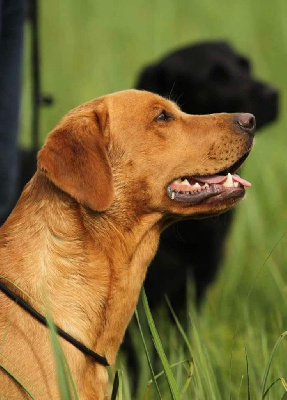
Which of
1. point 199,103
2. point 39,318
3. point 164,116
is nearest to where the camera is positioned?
point 39,318

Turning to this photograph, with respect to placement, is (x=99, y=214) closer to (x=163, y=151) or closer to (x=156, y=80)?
(x=163, y=151)

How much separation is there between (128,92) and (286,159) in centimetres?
471

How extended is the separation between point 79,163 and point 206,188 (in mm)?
572

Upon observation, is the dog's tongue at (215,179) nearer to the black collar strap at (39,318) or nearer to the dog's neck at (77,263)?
the dog's neck at (77,263)

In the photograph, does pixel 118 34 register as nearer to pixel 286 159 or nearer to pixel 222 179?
pixel 286 159

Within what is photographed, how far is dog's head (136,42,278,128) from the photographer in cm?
667

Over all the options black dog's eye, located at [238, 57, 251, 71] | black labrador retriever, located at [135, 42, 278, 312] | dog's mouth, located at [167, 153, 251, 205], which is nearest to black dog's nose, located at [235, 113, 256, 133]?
dog's mouth, located at [167, 153, 251, 205]

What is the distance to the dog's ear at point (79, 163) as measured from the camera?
3611 millimetres

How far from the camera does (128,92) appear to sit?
409 cm

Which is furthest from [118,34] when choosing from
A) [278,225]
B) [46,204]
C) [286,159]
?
[46,204]

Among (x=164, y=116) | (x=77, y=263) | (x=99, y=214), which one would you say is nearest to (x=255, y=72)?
(x=164, y=116)

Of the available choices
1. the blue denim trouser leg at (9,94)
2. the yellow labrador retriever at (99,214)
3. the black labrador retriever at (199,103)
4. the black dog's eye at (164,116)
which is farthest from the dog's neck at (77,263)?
the black labrador retriever at (199,103)

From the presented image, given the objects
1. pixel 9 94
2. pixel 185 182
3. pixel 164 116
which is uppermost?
pixel 164 116

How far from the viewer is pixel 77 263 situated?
3.68 metres
